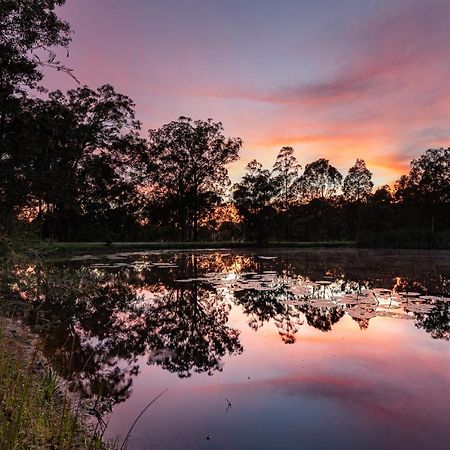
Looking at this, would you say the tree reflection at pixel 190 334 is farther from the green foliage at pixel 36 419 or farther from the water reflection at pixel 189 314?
the green foliage at pixel 36 419

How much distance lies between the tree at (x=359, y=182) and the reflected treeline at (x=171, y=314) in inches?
2050

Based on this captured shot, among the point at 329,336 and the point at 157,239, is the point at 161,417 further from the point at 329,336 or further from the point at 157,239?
the point at 157,239

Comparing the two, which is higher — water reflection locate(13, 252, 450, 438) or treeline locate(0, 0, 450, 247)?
treeline locate(0, 0, 450, 247)

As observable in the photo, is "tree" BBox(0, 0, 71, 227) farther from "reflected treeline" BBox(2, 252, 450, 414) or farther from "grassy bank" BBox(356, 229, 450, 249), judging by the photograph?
"grassy bank" BBox(356, 229, 450, 249)

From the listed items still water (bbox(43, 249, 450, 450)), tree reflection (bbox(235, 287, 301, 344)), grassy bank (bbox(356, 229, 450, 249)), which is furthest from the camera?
grassy bank (bbox(356, 229, 450, 249))

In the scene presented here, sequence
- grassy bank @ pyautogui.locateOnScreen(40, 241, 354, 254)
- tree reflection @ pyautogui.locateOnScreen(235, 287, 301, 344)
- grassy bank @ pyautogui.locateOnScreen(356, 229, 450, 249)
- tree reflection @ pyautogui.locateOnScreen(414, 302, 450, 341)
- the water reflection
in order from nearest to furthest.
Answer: the water reflection → tree reflection @ pyautogui.locateOnScreen(414, 302, 450, 341) → tree reflection @ pyautogui.locateOnScreen(235, 287, 301, 344) → grassy bank @ pyautogui.locateOnScreen(40, 241, 354, 254) → grassy bank @ pyautogui.locateOnScreen(356, 229, 450, 249)

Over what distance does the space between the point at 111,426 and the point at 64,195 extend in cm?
606

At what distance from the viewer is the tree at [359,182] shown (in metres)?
67.1

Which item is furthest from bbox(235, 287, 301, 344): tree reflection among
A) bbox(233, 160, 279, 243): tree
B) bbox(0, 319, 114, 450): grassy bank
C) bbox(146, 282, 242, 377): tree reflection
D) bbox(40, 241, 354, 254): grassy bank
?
bbox(233, 160, 279, 243): tree

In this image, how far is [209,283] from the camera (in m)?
16.0

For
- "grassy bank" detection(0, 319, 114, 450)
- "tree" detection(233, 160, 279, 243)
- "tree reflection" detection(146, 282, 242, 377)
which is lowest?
"tree reflection" detection(146, 282, 242, 377)

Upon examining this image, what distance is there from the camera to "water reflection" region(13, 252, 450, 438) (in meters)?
6.55

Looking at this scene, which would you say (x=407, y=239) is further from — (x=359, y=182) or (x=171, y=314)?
(x=171, y=314)

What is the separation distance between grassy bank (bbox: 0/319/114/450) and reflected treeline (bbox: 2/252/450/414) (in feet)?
1.31
